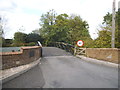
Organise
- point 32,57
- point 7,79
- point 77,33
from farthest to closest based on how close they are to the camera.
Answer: point 77,33, point 32,57, point 7,79

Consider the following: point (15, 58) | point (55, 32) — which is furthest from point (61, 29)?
point (15, 58)

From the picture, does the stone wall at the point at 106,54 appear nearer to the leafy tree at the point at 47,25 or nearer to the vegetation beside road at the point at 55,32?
the vegetation beside road at the point at 55,32

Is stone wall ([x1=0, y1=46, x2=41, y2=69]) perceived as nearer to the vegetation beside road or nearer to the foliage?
the vegetation beside road

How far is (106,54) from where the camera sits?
6.73m

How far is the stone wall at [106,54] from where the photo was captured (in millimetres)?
5988

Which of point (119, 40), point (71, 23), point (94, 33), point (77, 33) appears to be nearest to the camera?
point (119, 40)

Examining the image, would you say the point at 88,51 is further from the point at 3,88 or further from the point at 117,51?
the point at 3,88

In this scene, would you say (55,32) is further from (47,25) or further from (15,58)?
(15,58)

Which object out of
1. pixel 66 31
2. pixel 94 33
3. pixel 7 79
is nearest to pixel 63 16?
pixel 66 31

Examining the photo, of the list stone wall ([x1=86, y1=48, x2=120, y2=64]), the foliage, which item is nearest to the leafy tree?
the foliage

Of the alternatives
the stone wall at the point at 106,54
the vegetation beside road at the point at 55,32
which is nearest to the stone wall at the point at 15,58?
the stone wall at the point at 106,54

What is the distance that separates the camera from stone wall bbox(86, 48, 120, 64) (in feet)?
19.6

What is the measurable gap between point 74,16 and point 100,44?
1326 centimetres

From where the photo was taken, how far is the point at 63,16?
19547mm
